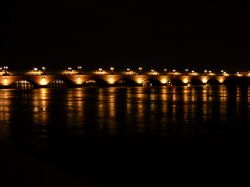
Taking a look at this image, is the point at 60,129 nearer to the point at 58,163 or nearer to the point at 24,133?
the point at 24,133

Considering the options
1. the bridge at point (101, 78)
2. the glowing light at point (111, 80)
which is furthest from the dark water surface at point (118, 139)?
the glowing light at point (111, 80)

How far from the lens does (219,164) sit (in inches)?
431

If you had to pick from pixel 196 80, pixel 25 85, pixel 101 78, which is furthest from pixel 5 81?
pixel 196 80

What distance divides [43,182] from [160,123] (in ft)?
43.1

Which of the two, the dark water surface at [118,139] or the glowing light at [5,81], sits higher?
the glowing light at [5,81]

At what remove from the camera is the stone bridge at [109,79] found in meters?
81.3

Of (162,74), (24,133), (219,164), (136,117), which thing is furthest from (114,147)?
(162,74)

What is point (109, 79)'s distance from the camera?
9481 cm

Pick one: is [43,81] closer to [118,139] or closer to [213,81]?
[213,81]

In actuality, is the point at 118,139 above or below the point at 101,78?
below

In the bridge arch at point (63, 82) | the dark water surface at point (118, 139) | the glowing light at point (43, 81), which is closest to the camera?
the dark water surface at point (118, 139)

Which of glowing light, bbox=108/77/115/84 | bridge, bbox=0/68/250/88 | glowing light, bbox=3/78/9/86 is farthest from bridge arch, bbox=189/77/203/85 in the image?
glowing light, bbox=3/78/9/86

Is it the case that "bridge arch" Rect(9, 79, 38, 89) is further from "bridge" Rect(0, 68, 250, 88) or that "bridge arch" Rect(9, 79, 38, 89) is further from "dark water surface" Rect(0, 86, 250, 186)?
"dark water surface" Rect(0, 86, 250, 186)

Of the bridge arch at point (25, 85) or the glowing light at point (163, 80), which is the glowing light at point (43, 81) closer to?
the bridge arch at point (25, 85)
